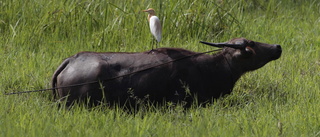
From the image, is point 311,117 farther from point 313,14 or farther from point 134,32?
point 313,14

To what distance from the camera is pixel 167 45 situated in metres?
7.52

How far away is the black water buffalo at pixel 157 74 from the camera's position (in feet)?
18.0

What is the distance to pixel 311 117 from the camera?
5129 millimetres

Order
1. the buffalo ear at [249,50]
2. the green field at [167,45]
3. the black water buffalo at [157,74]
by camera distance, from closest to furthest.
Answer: the green field at [167,45], the black water buffalo at [157,74], the buffalo ear at [249,50]

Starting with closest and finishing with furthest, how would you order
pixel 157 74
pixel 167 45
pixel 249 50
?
1. pixel 157 74
2. pixel 249 50
3. pixel 167 45

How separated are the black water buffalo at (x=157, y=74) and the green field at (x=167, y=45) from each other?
13cm

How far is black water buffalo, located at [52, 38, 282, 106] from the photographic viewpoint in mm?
5492

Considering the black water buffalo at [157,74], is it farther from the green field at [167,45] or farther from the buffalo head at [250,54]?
the green field at [167,45]

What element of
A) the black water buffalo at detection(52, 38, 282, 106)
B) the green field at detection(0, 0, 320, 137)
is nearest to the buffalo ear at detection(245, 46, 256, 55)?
the black water buffalo at detection(52, 38, 282, 106)

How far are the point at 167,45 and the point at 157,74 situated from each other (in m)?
1.93

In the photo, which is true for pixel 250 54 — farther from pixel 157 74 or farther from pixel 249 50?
pixel 157 74

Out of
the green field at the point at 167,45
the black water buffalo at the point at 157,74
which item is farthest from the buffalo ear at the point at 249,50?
the green field at the point at 167,45

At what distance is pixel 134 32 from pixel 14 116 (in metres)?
A: 3.03

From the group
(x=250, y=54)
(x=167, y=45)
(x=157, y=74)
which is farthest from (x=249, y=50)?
(x=167, y=45)
